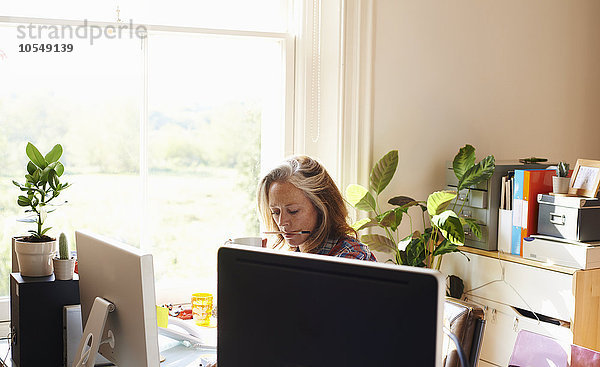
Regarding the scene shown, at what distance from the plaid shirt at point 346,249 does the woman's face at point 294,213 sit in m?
0.07

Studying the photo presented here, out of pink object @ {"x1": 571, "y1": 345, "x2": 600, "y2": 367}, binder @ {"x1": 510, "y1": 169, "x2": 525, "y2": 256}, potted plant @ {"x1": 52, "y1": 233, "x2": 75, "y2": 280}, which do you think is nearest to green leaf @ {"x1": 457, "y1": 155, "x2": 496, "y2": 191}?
binder @ {"x1": 510, "y1": 169, "x2": 525, "y2": 256}

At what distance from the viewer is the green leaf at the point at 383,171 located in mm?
2893

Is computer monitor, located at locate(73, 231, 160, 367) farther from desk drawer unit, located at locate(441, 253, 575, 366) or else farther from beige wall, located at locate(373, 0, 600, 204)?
desk drawer unit, located at locate(441, 253, 575, 366)

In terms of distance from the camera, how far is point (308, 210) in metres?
2.13

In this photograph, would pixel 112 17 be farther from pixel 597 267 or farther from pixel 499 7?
pixel 597 267

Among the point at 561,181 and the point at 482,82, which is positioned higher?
the point at 482,82

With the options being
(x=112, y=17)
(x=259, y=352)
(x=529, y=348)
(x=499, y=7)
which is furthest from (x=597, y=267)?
(x=112, y=17)

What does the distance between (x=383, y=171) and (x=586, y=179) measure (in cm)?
85

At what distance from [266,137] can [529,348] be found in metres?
1.64

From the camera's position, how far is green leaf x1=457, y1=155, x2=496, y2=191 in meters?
→ 2.87

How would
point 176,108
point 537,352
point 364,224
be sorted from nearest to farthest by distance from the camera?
1. point 537,352
2. point 364,224
3. point 176,108

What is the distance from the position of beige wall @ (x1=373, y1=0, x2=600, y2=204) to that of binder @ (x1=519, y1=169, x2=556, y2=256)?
0.50 metres

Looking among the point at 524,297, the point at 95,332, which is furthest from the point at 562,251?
the point at 95,332

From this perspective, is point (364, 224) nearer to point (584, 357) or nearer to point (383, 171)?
point (383, 171)
